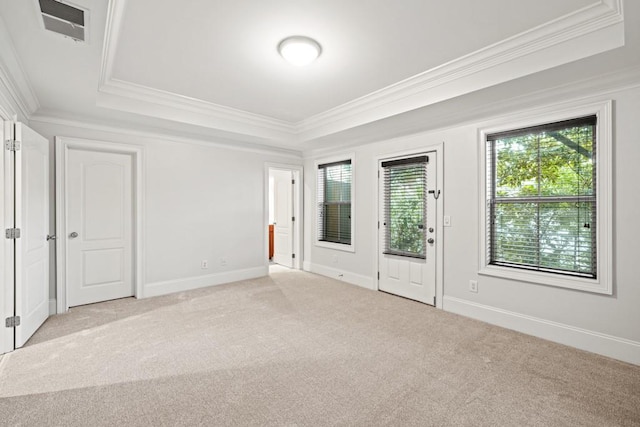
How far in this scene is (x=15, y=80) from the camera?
8.61 ft

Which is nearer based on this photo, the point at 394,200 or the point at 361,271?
the point at 394,200

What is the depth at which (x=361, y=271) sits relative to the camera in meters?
4.96

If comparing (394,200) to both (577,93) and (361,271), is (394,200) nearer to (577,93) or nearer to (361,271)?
(361,271)

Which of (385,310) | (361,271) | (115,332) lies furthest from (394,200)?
(115,332)

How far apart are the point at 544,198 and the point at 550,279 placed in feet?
2.61

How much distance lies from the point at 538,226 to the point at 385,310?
1.89 m

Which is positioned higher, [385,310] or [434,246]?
[434,246]

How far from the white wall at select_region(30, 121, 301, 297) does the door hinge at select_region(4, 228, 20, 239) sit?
1.17 metres

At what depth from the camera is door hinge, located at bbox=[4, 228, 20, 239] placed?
264 centimetres

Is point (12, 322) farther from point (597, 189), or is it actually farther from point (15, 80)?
point (597, 189)

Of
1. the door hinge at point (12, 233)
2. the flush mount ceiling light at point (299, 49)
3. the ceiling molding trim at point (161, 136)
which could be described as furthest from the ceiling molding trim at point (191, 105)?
the flush mount ceiling light at point (299, 49)

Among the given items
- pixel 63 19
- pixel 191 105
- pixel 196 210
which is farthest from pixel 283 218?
pixel 63 19

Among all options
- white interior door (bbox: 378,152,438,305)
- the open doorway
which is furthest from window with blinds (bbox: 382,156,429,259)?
the open doorway

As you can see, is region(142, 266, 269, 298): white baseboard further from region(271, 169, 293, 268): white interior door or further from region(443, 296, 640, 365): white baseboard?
region(443, 296, 640, 365): white baseboard
